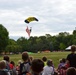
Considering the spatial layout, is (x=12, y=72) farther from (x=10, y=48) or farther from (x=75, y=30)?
(x=75, y=30)

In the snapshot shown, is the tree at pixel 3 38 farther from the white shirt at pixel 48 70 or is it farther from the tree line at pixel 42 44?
the white shirt at pixel 48 70

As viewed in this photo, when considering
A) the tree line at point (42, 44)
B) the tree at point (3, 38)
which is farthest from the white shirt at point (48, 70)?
the tree line at point (42, 44)

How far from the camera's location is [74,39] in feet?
493

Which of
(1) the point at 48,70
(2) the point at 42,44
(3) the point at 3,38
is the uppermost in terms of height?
(3) the point at 3,38

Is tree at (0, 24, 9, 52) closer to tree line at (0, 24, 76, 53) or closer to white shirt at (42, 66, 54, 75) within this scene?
tree line at (0, 24, 76, 53)

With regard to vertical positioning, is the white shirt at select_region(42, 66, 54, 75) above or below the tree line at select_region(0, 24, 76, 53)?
below

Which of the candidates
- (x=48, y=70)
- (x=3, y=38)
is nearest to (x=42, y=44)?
(x=3, y=38)

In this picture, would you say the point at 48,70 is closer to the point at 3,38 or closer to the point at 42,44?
the point at 3,38

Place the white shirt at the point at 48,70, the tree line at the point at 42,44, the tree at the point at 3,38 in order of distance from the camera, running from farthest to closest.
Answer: the tree line at the point at 42,44 < the tree at the point at 3,38 < the white shirt at the point at 48,70

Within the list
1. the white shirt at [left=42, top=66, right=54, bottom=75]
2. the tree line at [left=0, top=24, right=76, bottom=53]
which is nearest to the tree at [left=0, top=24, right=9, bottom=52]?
the tree line at [left=0, top=24, right=76, bottom=53]

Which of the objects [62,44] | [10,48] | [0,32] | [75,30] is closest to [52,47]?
[62,44]

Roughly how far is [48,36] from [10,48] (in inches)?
2270

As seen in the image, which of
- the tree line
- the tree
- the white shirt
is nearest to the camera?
the white shirt

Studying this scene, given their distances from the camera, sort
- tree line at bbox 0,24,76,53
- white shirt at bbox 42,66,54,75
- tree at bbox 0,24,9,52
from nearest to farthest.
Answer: white shirt at bbox 42,66,54,75 < tree at bbox 0,24,9,52 < tree line at bbox 0,24,76,53
